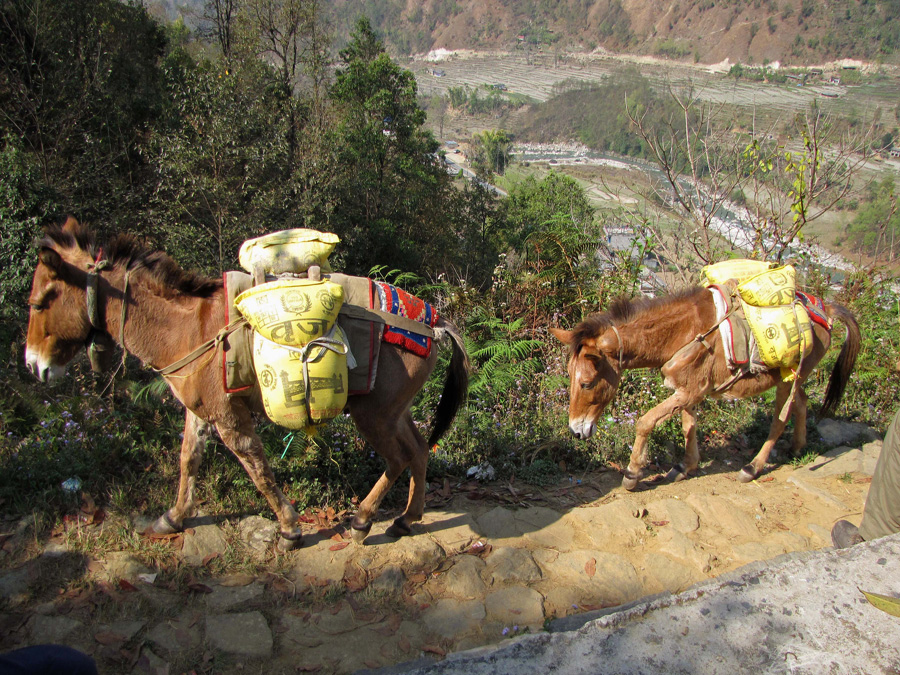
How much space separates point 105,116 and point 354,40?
14.0 m

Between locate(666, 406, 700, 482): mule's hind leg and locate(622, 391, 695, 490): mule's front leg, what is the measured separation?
26cm

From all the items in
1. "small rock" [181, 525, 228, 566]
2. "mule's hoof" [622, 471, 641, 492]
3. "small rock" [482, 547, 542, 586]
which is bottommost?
"mule's hoof" [622, 471, 641, 492]

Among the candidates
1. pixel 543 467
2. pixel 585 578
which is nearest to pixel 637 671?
pixel 585 578

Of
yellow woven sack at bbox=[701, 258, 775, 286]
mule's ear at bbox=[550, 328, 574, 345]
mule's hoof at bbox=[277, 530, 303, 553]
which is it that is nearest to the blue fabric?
mule's hoof at bbox=[277, 530, 303, 553]


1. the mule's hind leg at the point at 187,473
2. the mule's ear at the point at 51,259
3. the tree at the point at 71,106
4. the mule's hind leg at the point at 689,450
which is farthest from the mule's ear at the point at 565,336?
the tree at the point at 71,106

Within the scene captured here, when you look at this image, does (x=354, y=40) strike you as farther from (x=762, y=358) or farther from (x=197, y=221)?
(x=762, y=358)

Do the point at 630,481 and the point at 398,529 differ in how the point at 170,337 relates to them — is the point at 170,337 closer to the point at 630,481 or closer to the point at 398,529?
the point at 398,529

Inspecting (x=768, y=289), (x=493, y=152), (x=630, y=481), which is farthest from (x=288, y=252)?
(x=493, y=152)

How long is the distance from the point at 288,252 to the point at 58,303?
4.64 ft

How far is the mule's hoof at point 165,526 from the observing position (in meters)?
3.68

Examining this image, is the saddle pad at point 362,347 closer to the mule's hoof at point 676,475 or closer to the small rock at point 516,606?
the small rock at point 516,606

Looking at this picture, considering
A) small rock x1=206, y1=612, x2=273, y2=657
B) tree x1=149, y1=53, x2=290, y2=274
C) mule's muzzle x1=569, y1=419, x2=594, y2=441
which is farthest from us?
tree x1=149, y1=53, x2=290, y2=274

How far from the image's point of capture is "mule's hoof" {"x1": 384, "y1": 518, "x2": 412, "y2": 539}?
3936 millimetres

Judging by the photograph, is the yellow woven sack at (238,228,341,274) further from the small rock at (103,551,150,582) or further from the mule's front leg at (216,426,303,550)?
the small rock at (103,551,150,582)
